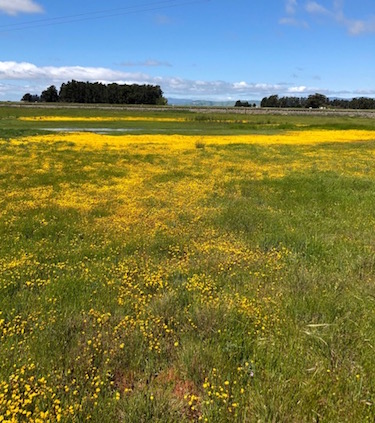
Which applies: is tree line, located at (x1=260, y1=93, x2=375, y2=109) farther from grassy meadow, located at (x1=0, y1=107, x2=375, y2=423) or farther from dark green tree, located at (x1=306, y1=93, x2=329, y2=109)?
grassy meadow, located at (x1=0, y1=107, x2=375, y2=423)

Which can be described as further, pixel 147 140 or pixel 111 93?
pixel 111 93

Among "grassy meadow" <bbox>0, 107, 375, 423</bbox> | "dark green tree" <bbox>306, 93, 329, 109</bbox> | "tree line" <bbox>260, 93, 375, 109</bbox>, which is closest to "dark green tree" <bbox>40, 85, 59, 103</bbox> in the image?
"tree line" <bbox>260, 93, 375, 109</bbox>

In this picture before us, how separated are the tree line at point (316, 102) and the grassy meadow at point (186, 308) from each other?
531 ft

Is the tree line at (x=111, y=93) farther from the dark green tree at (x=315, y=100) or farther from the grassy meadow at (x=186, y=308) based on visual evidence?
the grassy meadow at (x=186, y=308)

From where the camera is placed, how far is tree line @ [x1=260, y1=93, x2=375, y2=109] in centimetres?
15912

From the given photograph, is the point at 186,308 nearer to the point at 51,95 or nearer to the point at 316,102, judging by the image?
the point at 316,102

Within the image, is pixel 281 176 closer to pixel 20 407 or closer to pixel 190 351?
pixel 190 351

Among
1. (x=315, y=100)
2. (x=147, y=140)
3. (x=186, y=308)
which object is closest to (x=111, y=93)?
(x=315, y=100)

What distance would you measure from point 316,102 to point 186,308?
170314 mm

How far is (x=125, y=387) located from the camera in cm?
424

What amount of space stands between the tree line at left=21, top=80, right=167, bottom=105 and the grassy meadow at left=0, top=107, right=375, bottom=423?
509 ft

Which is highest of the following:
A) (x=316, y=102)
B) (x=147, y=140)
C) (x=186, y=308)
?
(x=316, y=102)

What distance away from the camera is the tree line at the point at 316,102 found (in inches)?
6265

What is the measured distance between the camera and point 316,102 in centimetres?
15838
